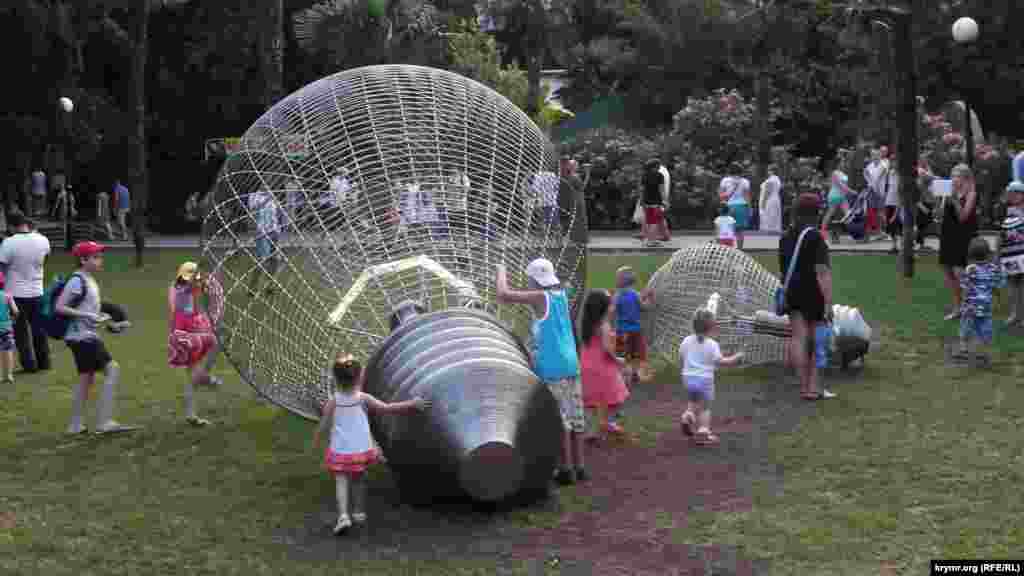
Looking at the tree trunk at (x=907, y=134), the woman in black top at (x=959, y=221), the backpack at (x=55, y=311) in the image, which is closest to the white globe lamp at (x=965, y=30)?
the tree trunk at (x=907, y=134)

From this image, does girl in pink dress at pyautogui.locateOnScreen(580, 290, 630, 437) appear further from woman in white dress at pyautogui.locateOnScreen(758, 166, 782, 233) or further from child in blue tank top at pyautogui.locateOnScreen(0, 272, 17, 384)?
woman in white dress at pyautogui.locateOnScreen(758, 166, 782, 233)

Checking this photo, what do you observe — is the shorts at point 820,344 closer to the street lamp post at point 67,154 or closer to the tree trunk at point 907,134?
the tree trunk at point 907,134

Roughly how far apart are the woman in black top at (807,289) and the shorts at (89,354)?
5828 millimetres

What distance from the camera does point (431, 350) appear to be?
8023 millimetres

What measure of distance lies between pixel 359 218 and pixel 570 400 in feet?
7.05

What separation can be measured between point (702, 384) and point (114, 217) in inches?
1086

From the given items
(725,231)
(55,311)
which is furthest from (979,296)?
(55,311)

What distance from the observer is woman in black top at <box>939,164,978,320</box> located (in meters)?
14.5

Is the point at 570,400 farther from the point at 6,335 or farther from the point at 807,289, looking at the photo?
the point at 6,335

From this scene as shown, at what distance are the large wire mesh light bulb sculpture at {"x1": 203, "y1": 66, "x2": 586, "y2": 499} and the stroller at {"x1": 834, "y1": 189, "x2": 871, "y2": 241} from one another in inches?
593

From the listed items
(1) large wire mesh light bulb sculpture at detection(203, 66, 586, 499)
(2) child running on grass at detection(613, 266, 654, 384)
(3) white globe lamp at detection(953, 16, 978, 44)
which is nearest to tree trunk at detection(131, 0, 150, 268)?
(2) child running on grass at detection(613, 266, 654, 384)

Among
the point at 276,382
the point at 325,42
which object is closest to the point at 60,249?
the point at 325,42

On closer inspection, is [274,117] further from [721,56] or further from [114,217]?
[721,56]

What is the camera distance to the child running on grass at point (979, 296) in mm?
12492
